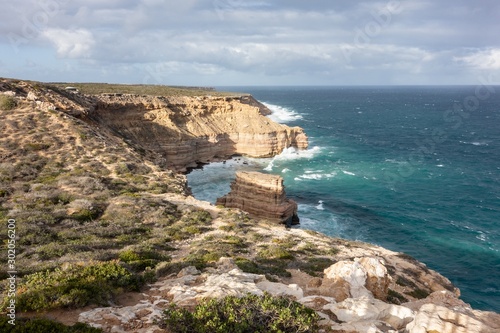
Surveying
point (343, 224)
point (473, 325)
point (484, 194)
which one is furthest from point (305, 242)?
point (484, 194)

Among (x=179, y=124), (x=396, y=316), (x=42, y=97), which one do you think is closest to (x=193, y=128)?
(x=179, y=124)

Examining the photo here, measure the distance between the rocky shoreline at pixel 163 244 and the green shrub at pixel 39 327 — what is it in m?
0.60

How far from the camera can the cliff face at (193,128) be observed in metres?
64.6

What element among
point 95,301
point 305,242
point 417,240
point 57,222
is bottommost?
point 417,240

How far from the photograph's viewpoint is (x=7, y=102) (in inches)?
1607

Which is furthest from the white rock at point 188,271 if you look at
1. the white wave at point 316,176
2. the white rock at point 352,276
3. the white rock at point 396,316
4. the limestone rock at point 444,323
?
the white wave at point 316,176

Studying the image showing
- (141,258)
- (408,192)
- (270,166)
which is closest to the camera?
(141,258)

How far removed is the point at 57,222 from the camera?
21625 millimetres

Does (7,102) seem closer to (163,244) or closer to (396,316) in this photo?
(163,244)

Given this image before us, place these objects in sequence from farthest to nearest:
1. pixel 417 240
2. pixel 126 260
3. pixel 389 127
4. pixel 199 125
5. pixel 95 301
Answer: pixel 389 127
pixel 199 125
pixel 417 240
pixel 126 260
pixel 95 301

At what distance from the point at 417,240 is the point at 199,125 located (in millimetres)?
48248

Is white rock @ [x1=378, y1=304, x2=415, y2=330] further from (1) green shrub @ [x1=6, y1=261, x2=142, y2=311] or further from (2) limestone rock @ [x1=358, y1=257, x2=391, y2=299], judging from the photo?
(1) green shrub @ [x1=6, y1=261, x2=142, y2=311]

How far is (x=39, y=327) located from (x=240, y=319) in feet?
16.5

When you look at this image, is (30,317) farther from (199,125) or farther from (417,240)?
(199,125)
